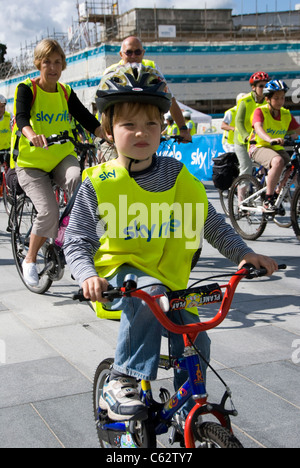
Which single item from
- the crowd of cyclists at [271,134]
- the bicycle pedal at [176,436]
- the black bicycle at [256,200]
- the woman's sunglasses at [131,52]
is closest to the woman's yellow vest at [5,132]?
the black bicycle at [256,200]

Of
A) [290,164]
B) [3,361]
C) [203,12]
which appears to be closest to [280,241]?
[290,164]

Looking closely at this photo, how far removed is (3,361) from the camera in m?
4.04

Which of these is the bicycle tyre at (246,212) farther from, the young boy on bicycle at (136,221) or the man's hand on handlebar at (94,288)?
the man's hand on handlebar at (94,288)

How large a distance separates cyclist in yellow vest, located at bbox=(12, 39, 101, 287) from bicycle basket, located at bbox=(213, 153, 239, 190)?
3871mm

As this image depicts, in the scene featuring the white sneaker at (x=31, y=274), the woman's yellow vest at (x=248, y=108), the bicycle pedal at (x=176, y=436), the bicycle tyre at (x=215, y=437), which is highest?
the woman's yellow vest at (x=248, y=108)

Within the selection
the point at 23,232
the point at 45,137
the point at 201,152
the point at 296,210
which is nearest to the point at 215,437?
the point at 45,137

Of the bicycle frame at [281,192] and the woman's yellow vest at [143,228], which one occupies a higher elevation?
the woman's yellow vest at [143,228]

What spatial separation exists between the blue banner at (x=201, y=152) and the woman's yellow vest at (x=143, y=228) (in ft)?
39.0

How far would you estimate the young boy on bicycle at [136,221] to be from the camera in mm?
2461

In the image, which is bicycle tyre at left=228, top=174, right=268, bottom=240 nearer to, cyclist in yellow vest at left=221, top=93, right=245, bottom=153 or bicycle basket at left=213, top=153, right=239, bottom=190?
bicycle basket at left=213, top=153, right=239, bottom=190

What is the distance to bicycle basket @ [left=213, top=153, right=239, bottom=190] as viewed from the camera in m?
8.94

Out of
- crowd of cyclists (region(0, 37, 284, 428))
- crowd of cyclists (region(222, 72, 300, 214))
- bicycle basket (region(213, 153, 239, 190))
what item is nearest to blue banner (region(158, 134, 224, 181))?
bicycle basket (region(213, 153, 239, 190))

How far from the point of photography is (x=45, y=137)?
5.07m

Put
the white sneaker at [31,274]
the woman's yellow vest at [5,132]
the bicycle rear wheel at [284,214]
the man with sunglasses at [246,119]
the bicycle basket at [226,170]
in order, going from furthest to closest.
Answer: the woman's yellow vest at [5,132], the bicycle basket at [226,170], the man with sunglasses at [246,119], the bicycle rear wheel at [284,214], the white sneaker at [31,274]
